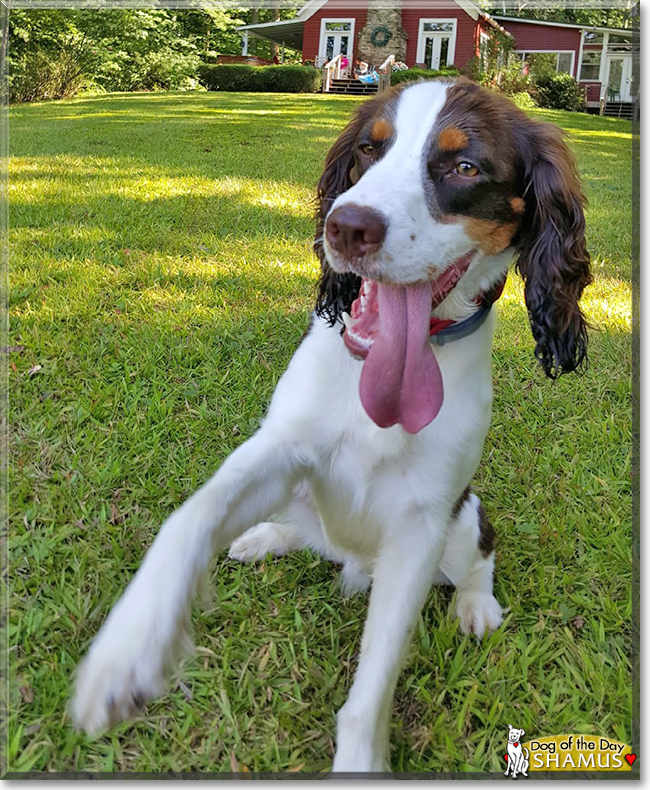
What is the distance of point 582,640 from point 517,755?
25.3 inches

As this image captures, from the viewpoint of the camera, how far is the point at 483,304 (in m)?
2.36

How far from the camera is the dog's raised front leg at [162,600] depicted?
1554 millimetres

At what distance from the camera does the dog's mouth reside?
212cm

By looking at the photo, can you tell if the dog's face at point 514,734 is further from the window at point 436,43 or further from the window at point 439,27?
the window at point 439,27

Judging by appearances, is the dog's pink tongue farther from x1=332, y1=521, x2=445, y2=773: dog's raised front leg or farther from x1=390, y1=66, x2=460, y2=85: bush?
x1=390, y1=66, x2=460, y2=85: bush

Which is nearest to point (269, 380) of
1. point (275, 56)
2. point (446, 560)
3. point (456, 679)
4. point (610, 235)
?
point (446, 560)

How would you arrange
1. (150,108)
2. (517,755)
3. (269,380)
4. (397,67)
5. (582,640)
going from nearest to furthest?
1. (517,755)
2. (582,640)
3. (397,67)
4. (269,380)
5. (150,108)

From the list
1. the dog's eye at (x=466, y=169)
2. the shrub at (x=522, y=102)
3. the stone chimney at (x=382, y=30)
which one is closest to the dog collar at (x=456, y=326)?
the dog's eye at (x=466, y=169)

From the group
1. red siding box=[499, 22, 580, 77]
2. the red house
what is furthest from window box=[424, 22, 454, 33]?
red siding box=[499, 22, 580, 77]

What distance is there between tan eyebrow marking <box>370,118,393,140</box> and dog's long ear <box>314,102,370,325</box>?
0.93ft

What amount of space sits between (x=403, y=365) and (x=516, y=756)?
1.25 m

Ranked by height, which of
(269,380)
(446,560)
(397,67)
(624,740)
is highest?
(397,67)

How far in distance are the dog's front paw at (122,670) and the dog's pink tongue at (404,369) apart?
3.03 feet

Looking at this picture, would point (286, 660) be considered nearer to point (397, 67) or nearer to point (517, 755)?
point (517, 755)
